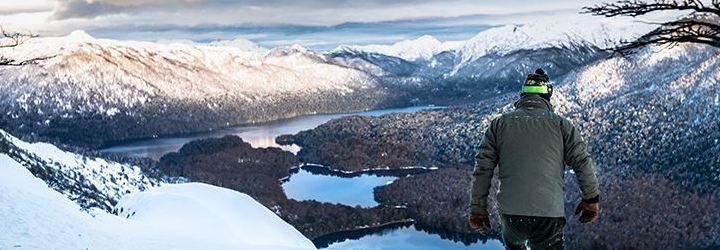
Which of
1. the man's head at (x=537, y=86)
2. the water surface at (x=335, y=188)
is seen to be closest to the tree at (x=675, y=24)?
the man's head at (x=537, y=86)

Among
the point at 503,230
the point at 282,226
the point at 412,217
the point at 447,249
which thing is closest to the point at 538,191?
the point at 503,230

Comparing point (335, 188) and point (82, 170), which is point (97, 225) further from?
point (335, 188)

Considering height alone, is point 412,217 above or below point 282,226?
below

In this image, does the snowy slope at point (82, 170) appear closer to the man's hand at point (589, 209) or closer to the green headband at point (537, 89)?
the green headband at point (537, 89)

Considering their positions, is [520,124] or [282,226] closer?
[520,124]

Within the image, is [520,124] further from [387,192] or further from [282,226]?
[387,192]

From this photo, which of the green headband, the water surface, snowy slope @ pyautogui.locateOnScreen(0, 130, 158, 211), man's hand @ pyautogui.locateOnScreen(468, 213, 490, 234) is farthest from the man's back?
the water surface
